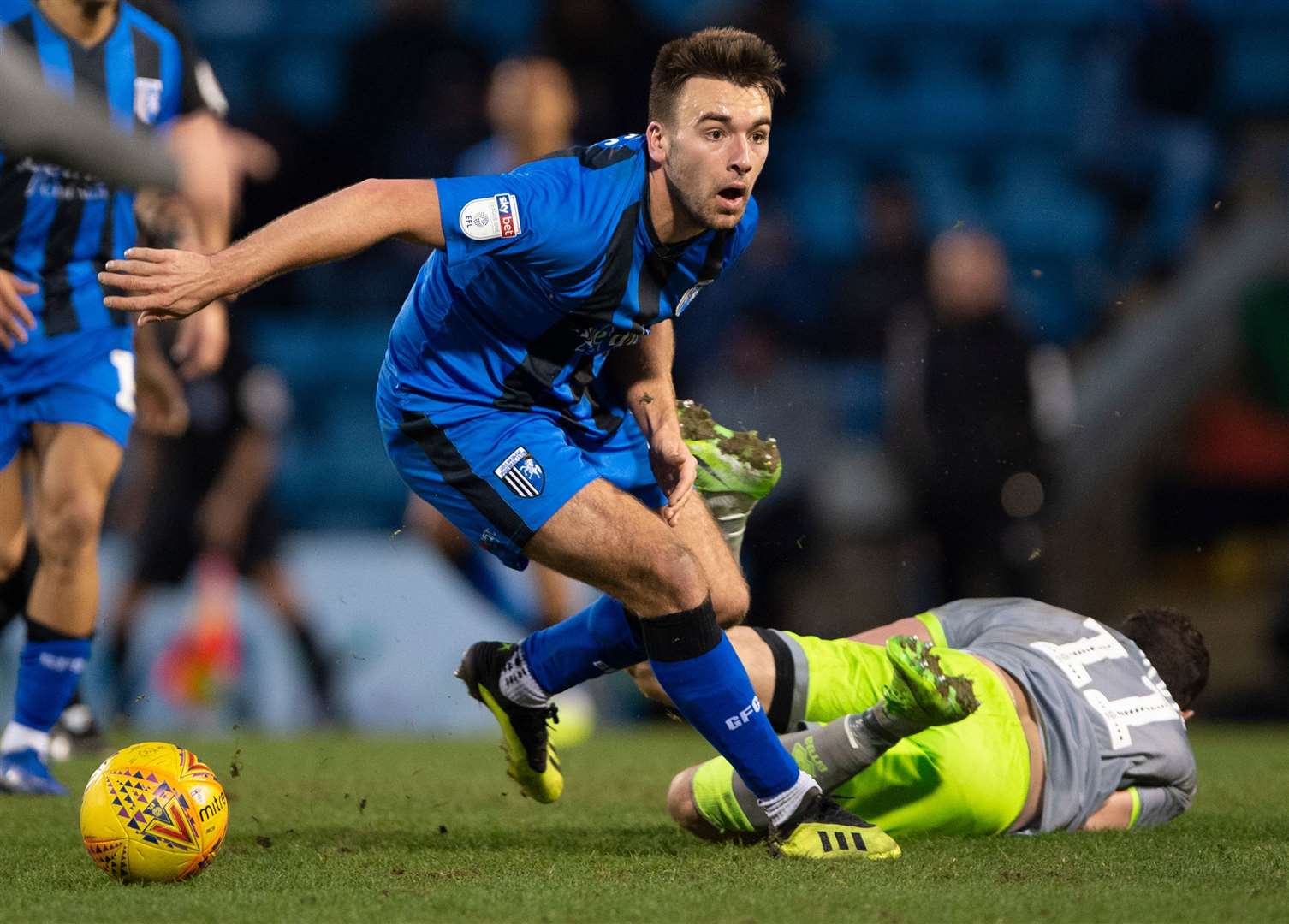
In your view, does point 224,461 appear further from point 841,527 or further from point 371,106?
point 841,527

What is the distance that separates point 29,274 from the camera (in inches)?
218

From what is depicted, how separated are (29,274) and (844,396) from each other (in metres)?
5.30

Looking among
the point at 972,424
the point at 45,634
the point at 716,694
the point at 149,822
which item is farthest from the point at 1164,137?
the point at 149,822

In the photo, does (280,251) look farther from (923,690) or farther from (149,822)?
(923,690)

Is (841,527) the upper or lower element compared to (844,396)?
lower

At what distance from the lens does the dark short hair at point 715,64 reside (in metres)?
4.14

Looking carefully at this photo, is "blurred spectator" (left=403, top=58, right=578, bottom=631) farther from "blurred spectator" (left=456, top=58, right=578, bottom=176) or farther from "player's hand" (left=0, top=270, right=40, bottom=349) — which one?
"player's hand" (left=0, top=270, right=40, bottom=349)

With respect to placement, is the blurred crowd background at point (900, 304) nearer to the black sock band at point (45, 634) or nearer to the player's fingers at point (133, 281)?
the black sock band at point (45, 634)

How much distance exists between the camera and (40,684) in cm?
539

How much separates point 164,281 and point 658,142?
1298 millimetres

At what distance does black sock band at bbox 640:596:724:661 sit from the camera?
13.5ft

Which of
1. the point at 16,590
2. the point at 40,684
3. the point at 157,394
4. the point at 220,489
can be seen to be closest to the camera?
the point at 40,684

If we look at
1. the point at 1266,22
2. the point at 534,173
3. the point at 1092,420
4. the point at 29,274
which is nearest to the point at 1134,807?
the point at 534,173

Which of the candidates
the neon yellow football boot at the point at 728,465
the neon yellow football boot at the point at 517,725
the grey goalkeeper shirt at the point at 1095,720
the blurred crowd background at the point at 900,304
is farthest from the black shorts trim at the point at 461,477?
the blurred crowd background at the point at 900,304
